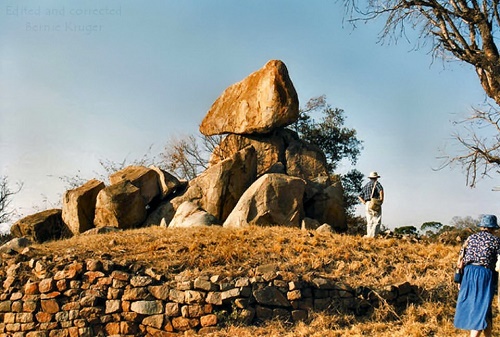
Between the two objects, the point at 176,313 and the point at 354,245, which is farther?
the point at 354,245

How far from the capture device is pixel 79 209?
1745cm

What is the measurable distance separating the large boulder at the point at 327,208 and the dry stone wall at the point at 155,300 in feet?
23.5

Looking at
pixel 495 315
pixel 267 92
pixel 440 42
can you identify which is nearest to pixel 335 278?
pixel 495 315

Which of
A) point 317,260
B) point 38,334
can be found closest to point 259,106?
point 317,260

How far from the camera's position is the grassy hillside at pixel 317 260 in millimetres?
9828

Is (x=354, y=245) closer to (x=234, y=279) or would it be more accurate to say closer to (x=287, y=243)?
(x=287, y=243)

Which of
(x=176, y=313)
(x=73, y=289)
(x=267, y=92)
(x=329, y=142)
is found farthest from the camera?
(x=329, y=142)

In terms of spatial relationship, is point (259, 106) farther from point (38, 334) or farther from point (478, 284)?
point (478, 284)

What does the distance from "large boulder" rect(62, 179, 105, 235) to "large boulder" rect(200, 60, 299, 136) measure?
20.3ft

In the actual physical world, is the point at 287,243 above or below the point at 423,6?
below

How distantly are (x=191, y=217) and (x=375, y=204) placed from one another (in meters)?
5.16

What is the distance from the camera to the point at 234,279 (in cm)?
1055

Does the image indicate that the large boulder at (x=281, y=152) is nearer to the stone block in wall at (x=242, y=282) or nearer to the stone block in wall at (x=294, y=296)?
the stone block in wall at (x=242, y=282)

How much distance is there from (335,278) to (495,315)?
9.53 ft
